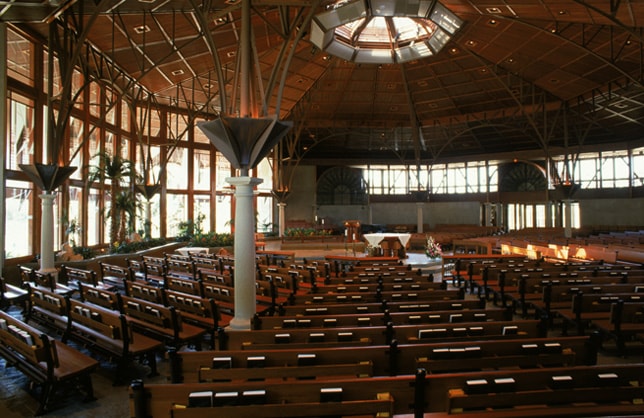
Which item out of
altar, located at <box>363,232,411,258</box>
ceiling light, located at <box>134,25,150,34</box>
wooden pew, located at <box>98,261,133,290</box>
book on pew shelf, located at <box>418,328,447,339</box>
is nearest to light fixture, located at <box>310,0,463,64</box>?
ceiling light, located at <box>134,25,150,34</box>

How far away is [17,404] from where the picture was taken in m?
4.84

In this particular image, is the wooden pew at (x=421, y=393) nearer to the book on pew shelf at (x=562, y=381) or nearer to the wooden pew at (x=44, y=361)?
the book on pew shelf at (x=562, y=381)

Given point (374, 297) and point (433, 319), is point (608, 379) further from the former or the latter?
point (374, 297)

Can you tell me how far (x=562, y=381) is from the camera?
11.6ft

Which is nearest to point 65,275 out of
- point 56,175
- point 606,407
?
point 56,175

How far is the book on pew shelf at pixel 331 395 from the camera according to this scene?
10.6 ft

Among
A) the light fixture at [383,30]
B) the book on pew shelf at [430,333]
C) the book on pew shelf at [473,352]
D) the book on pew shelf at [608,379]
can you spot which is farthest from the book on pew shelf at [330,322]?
the light fixture at [383,30]

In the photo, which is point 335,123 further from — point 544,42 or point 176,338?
point 176,338

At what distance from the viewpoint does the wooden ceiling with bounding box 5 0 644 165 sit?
1230cm

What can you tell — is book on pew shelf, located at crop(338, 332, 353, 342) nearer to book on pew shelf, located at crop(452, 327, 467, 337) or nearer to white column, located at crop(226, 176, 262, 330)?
book on pew shelf, located at crop(452, 327, 467, 337)

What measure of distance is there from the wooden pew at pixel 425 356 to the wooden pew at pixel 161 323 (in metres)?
1.94

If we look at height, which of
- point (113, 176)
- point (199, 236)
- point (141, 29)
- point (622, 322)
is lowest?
point (622, 322)

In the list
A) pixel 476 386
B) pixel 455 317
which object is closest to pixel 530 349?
pixel 476 386

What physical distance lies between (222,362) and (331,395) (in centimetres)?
128
